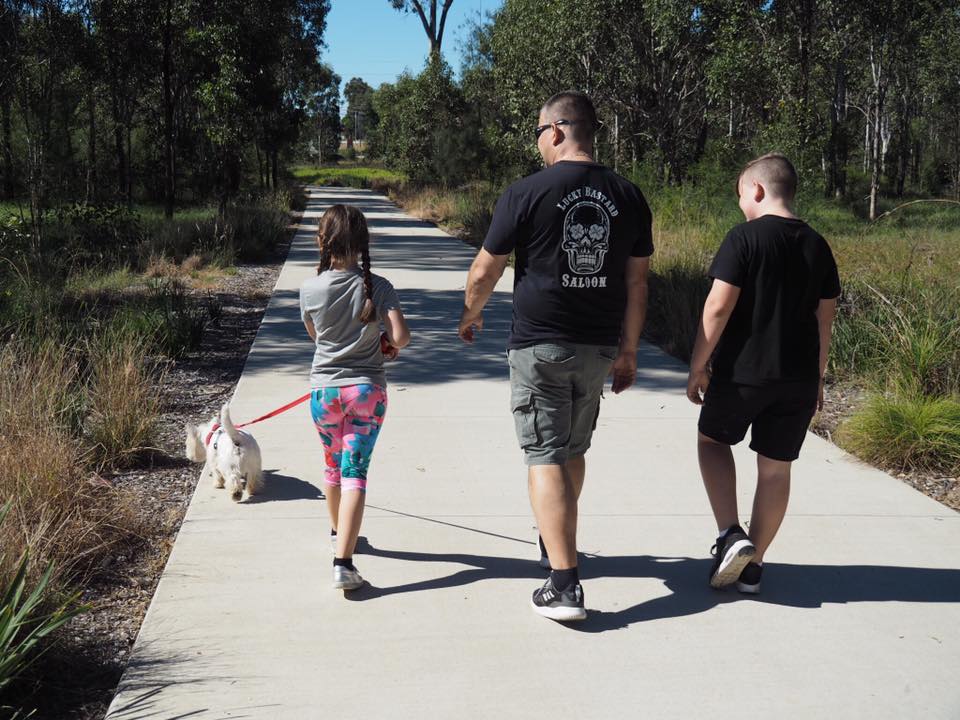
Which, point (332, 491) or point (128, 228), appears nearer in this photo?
point (332, 491)

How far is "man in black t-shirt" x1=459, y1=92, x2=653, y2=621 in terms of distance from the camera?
3615 millimetres

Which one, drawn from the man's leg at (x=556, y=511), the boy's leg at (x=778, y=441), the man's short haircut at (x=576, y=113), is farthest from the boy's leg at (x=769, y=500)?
the man's short haircut at (x=576, y=113)

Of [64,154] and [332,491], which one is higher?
[64,154]

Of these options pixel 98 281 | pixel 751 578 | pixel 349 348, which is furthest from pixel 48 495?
pixel 98 281

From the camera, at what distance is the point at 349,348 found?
397cm

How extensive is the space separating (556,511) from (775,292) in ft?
3.82

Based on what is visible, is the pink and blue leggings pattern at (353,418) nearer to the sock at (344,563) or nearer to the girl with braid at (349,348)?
the girl with braid at (349,348)

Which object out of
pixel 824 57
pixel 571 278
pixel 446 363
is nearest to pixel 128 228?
pixel 446 363

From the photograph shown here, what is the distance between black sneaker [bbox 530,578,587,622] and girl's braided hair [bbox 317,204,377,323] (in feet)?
4.12

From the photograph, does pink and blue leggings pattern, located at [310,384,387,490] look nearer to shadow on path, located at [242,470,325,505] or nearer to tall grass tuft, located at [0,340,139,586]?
tall grass tuft, located at [0,340,139,586]

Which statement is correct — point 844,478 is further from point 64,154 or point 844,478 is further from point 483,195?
point 483,195

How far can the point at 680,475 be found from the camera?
5746 millimetres

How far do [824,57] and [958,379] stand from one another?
30.2 meters

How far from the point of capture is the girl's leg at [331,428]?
3.99 metres
